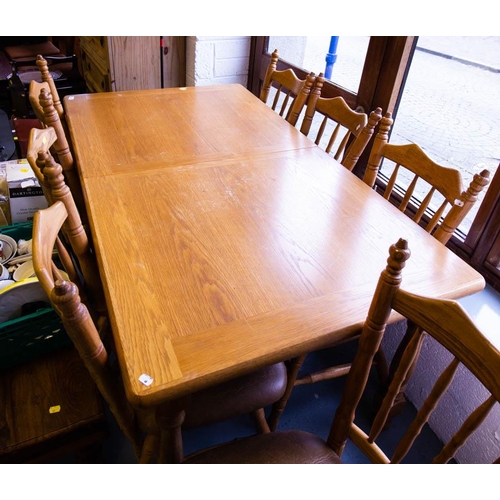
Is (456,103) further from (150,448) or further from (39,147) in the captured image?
(150,448)

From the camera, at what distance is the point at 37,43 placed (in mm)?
3957

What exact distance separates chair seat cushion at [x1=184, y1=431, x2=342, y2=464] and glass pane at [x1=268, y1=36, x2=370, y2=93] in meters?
1.78

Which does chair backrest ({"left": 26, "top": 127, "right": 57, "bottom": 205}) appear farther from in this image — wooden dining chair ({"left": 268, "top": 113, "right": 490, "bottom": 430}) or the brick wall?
the brick wall

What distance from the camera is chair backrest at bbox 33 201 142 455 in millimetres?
686

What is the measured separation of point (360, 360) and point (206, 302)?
13.9 inches

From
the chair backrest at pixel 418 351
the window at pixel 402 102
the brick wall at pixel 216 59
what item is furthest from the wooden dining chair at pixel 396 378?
the brick wall at pixel 216 59

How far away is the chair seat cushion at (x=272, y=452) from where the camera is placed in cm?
93

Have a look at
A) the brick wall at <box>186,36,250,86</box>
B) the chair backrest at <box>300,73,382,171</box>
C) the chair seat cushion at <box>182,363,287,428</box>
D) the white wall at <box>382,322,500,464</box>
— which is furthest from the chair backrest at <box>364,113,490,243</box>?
the brick wall at <box>186,36,250,86</box>

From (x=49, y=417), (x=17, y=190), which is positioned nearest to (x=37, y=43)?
(x=17, y=190)

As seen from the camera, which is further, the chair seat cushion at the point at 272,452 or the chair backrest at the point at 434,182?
the chair backrest at the point at 434,182

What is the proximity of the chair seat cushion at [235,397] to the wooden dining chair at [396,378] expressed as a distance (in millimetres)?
127

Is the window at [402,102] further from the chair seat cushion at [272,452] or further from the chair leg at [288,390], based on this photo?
the chair seat cushion at [272,452]

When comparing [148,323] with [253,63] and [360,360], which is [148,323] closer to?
[360,360]

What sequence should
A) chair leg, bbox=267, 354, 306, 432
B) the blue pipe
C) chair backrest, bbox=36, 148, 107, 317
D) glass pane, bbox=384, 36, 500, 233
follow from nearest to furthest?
chair backrest, bbox=36, 148, 107, 317 < chair leg, bbox=267, 354, 306, 432 < glass pane, bbox=384, 36, 500, 233 < the blue pipe
